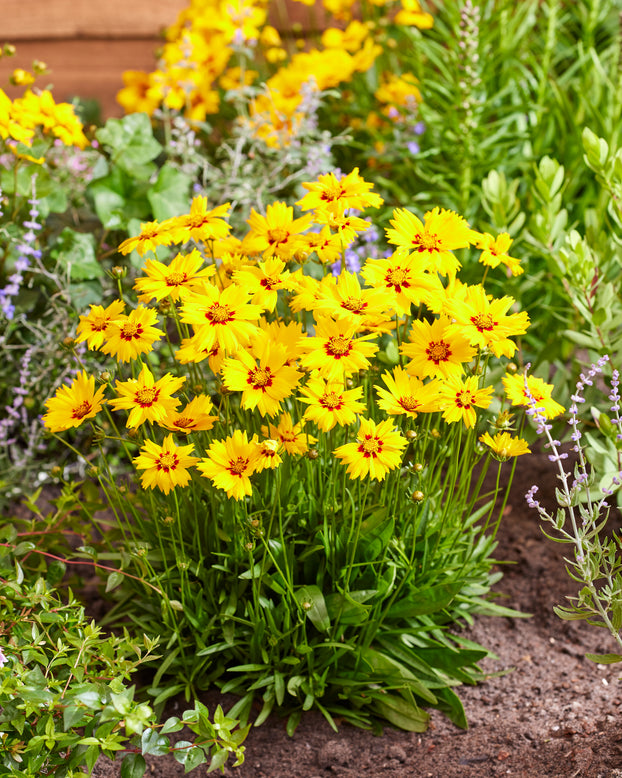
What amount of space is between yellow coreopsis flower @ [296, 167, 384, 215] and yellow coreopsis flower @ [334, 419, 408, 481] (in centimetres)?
33

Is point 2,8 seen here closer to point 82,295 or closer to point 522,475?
point 82,295

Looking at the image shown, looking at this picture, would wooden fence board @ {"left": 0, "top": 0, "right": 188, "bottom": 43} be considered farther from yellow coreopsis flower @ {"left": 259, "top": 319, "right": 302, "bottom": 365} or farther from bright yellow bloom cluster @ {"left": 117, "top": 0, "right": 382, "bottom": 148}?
yellow coreopsis flower @ {"left": 259, "top": 319, "right": 302, "bottom": 365}

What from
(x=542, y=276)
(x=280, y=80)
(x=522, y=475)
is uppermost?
(x=280, y=80)

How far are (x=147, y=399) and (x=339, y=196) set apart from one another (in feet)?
1.36

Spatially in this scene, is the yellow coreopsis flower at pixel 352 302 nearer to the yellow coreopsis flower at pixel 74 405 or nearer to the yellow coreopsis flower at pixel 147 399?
the yellow coreopsis flower at pixel 147 399

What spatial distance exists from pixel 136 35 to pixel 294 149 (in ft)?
3.79

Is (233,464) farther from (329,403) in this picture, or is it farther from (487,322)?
(487,322)

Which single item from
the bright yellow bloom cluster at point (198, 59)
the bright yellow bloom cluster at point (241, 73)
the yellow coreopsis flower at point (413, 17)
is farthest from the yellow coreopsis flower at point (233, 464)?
the yellow coreopsis flower at point (413, 17)

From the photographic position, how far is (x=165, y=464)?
1099 millimetres

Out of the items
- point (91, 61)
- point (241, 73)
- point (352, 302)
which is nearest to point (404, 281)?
point (352, 302)

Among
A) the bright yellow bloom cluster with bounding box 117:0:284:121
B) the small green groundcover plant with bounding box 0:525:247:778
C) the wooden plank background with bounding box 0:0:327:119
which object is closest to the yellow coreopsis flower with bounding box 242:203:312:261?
the small green groundcover plant with bounding box 0:525:247:778

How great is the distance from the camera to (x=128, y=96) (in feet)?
8.29

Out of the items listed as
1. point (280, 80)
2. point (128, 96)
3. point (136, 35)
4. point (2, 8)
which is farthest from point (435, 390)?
point (2, 8)

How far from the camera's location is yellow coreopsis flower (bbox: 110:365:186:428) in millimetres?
1073
